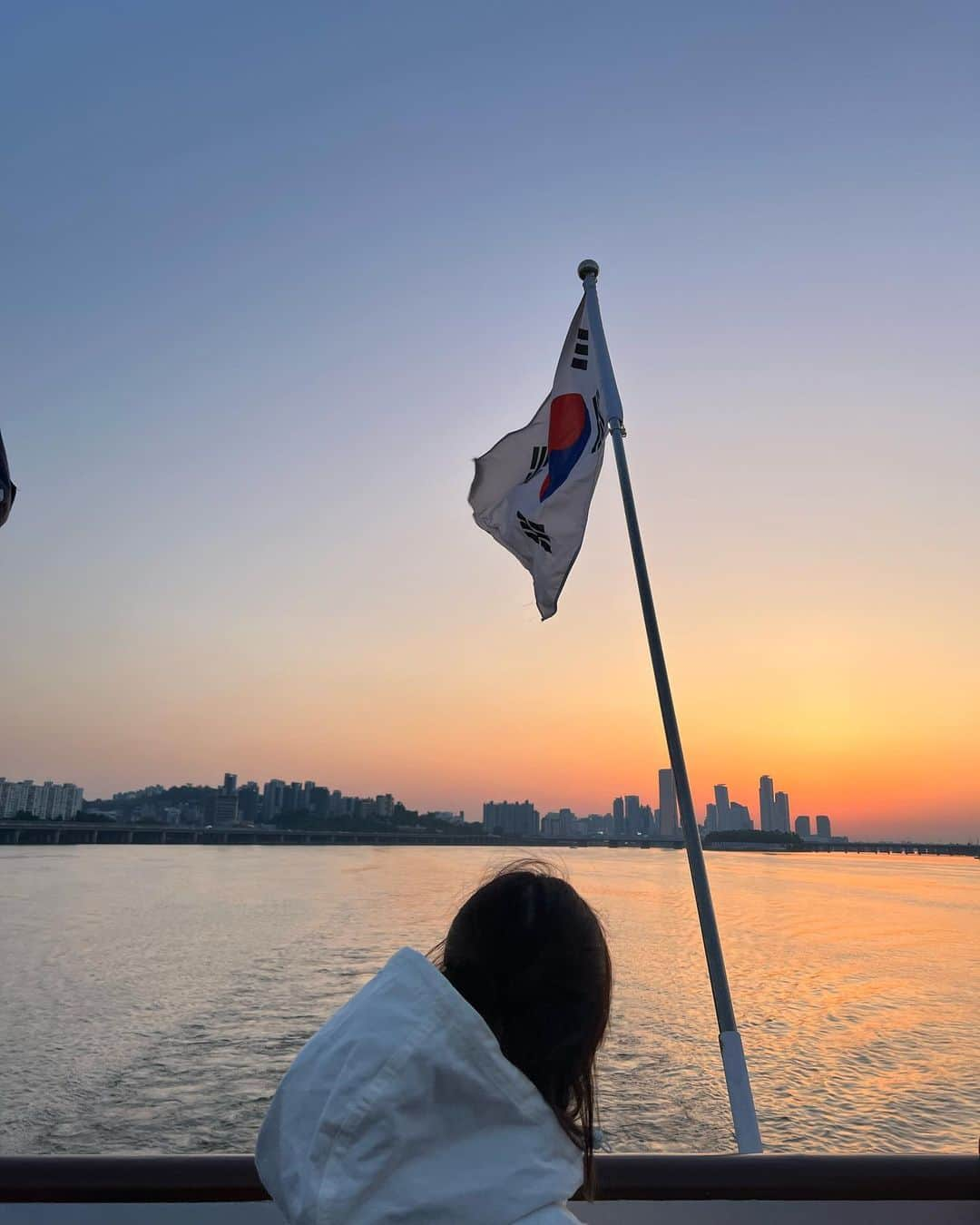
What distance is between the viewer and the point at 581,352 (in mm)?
3887

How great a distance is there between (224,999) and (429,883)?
2538 centimetres

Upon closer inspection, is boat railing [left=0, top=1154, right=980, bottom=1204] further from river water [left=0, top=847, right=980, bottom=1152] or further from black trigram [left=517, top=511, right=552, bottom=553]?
black trigram [left=517, top=511, right=552, bottom=553]

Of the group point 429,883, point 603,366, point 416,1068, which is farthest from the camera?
point 429,883

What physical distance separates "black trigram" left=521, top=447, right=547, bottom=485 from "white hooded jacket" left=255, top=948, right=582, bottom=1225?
3211mm

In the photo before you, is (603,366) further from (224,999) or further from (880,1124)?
(224,999)

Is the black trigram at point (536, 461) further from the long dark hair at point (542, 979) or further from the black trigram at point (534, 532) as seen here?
the long dark hair at point (542, 979)

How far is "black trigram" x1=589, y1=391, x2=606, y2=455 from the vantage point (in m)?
3.72

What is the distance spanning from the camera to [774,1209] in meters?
1.65

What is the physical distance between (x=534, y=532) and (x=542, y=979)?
2985mm

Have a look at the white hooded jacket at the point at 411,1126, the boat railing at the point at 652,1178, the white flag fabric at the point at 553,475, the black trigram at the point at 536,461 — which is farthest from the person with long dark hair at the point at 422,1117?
the black trigram at the point at 536,461

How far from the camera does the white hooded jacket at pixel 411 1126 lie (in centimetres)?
83

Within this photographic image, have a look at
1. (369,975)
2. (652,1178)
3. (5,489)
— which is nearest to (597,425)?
(5,489)

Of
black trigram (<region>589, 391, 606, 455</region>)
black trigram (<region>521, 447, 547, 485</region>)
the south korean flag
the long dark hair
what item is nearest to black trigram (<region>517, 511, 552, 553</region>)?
black trigram (<region>521, 447, 547, 485</region>)

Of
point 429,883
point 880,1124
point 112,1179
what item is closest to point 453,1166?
point 112,1179
